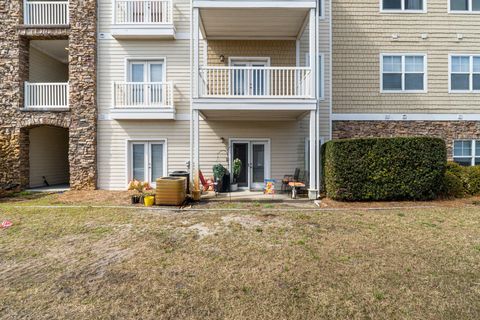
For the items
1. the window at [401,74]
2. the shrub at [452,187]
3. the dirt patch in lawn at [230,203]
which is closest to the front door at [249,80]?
the dirt patch in lawn at [230,203]

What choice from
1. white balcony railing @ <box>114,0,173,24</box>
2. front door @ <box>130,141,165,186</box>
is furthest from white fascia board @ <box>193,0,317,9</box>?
front door @ <box>130,141,165,186</box>

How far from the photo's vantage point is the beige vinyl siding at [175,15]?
11242mm

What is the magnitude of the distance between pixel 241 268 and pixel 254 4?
8.47 metres

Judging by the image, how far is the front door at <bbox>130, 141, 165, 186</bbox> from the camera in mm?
11477

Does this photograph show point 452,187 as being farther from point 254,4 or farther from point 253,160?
point 254,4

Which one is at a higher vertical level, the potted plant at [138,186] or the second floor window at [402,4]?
the second floor window at [402,4]

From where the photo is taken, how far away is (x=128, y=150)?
11422mm

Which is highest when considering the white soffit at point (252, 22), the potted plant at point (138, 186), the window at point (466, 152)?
the white soffit at point (252, 22)

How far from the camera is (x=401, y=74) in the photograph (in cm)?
1190

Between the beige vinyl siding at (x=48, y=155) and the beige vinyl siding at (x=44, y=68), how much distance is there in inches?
94.7

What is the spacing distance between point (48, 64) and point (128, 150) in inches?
261

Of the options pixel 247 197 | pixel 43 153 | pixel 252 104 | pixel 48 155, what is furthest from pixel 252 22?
pixel 48 155

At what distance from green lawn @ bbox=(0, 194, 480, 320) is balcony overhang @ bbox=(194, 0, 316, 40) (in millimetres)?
7088

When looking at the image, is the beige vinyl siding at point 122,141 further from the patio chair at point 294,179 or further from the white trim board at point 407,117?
A: the white trim board at point 407,117
